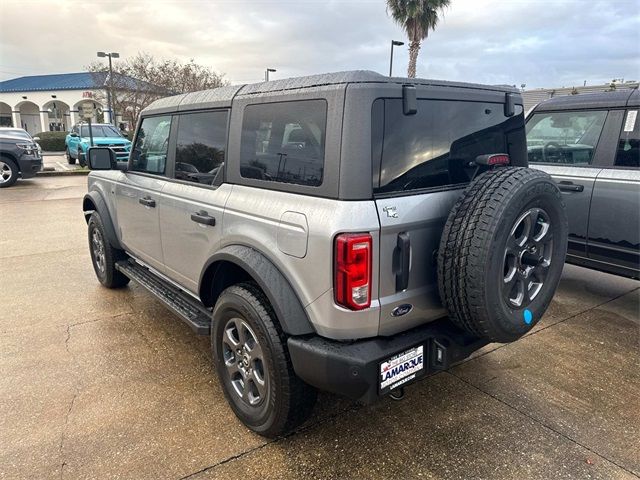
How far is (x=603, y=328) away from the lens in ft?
13.1

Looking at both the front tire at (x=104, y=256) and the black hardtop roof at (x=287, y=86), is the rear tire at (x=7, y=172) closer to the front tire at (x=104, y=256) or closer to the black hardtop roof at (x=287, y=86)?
the front tire at (x=104, y=256)

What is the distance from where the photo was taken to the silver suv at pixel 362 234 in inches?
80.6

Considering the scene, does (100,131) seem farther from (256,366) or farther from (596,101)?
(256,366)

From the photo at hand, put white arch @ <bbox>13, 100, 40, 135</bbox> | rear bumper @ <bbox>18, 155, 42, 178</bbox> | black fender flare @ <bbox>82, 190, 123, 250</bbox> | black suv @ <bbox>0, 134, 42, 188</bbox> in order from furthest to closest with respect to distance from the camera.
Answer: white arch @ <bbox>13, 100, 40, 135</bbox>
rear bumper @ <bbox>18, 155, 42, 178</bbox>
black suv @ <bbox>0, 134, 42, 188</bbox>
black fender flare @ <bbox>82, 190, 123, 250</bbox>

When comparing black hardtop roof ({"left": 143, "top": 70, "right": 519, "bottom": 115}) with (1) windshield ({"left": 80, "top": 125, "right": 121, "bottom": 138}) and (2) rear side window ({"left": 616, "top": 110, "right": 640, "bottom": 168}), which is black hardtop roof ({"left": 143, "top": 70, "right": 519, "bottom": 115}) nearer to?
(2) rear side window ({"left": 616, "top": 110, "right": 640, "bottom": 168})

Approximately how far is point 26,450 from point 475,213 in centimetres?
263

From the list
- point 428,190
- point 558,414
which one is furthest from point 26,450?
point 558,414

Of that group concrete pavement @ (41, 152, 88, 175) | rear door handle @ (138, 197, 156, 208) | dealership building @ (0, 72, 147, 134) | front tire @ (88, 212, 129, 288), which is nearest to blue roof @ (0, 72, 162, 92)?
dealership building @ (0, 72, 147, 134)

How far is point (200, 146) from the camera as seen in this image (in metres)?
3.06

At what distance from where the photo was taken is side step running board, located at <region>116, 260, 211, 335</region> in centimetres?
299

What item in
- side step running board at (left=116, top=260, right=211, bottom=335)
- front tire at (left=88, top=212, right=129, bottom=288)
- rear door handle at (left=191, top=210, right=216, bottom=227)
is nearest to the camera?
rear door handle at (left=191, top=210, right=216, bottom=227)

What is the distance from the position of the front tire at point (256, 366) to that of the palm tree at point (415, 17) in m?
19.3

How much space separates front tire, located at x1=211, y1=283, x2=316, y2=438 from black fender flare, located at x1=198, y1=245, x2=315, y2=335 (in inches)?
4.6

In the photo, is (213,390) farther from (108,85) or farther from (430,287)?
(108,85)
